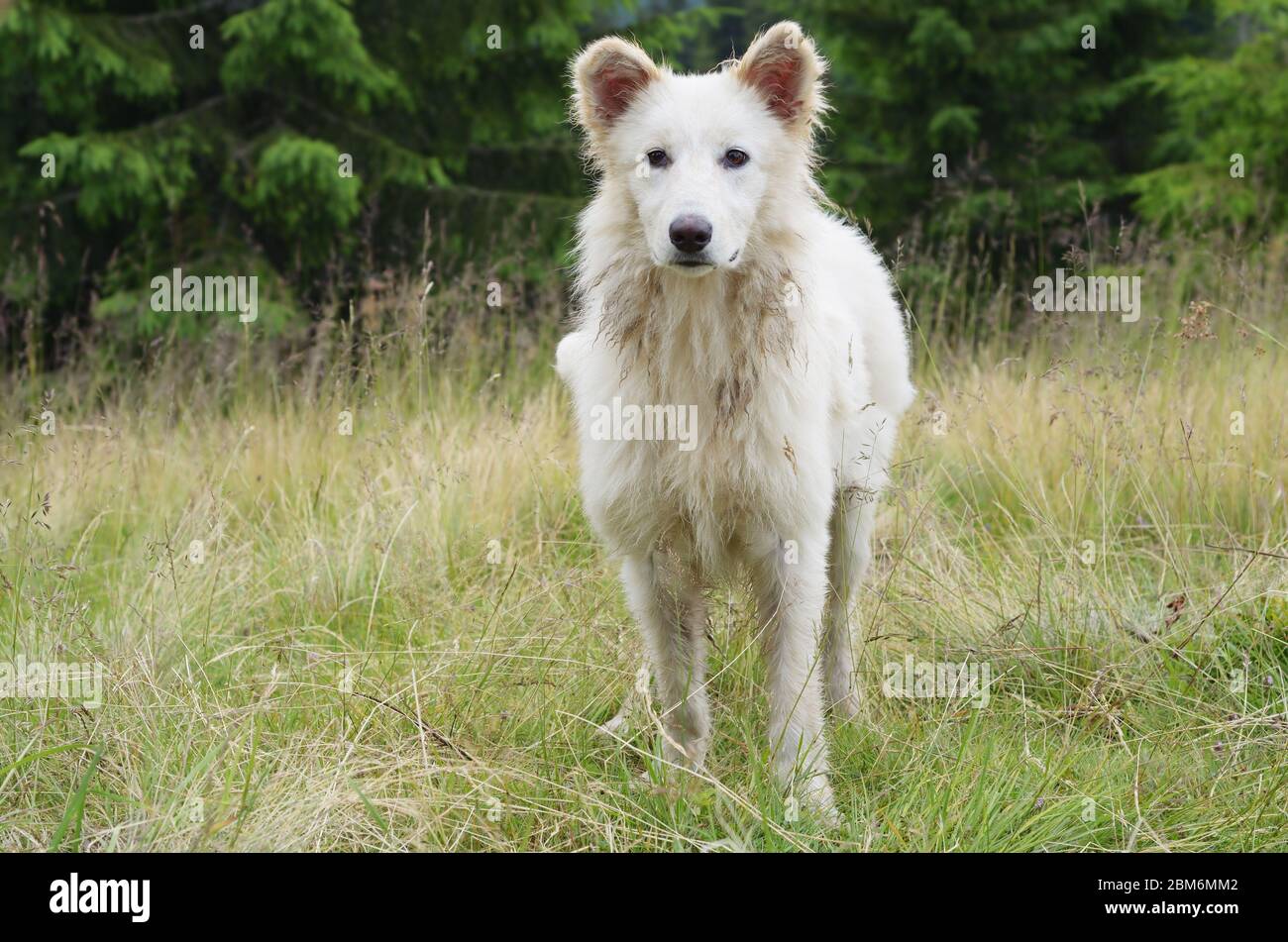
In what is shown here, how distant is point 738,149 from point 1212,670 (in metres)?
2.14

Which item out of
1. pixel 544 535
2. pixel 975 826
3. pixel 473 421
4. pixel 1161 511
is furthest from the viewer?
pixel 473 421

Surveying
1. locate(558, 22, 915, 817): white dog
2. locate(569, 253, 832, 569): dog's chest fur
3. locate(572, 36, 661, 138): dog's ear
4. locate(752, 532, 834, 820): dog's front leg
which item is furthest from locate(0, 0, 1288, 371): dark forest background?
locate(752, 532, 834, 820): dog's front leg

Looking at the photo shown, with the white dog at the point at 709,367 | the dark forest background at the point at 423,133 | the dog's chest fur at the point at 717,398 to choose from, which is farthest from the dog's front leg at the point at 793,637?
the dark forest background at the point at 423,133

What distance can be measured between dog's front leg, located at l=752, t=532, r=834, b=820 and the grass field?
101 mm

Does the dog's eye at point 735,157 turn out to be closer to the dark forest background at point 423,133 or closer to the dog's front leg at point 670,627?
the dog's front leg at point 670,627

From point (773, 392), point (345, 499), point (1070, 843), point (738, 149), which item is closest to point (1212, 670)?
point (1070, 843)

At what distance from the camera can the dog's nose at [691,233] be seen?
2.91 meters

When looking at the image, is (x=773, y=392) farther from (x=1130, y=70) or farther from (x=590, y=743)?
(x=1130, y=70)

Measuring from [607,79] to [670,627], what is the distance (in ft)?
5.24

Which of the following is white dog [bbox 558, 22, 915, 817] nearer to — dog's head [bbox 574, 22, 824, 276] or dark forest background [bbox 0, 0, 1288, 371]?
dog's head [bbox 574, 22, 824, 276]

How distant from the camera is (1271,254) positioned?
21.4 feet

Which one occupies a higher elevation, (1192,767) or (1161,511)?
(1161,511)

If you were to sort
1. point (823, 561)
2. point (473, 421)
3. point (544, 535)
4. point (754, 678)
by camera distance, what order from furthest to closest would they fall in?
1. point (473, 421)
2. point (544, 535)
3. point (754, 678)
4. point (823, 561)

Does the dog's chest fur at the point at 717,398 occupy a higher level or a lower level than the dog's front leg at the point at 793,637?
higher
